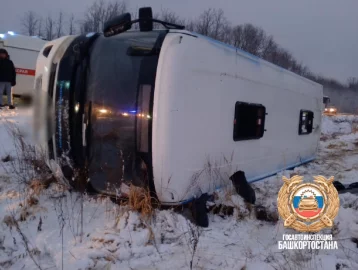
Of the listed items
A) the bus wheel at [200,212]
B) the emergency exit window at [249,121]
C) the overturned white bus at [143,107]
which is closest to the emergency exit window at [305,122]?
the emergency exit window at [249,121]

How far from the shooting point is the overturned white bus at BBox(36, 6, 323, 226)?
8.77 ft

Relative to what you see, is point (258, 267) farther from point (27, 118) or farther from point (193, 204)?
point (27, 118)

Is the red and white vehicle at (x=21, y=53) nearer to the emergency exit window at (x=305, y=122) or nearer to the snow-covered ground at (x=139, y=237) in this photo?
the snow-covered ground at (x=139, y=237)

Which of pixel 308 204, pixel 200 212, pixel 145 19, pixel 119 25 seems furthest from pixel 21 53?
pixel 308 204

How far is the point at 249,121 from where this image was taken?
3877 millimetres

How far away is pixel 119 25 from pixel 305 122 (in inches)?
183

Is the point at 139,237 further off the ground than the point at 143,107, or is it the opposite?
the point at 143,107

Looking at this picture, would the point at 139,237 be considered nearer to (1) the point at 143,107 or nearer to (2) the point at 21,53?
(1) the point at 143,107

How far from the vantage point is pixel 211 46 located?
309cm

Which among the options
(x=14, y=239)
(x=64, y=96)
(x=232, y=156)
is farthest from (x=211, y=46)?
(x=14, y=239)

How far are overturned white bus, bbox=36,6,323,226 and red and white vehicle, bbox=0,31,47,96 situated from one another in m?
8.79

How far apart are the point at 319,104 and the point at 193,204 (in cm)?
538

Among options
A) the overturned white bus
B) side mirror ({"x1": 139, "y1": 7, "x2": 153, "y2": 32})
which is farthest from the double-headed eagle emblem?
side mirror ({"x1": 139, "y1": 7, "x2": 153, "y2": 32})

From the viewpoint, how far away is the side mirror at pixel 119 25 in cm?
294
